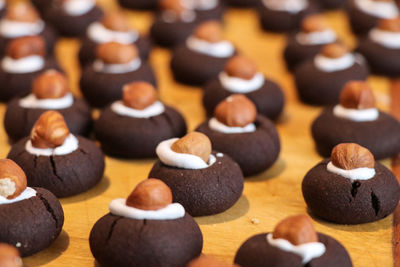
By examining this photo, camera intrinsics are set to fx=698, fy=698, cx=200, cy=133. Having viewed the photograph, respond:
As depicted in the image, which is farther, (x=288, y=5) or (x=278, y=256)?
(x=288, y=5)

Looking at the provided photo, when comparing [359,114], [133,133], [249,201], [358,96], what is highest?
[358,96]

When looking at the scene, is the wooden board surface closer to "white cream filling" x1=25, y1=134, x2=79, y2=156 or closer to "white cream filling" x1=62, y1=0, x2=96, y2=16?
"white cream filling" x1=25, y1=134, x2=79, y2=156

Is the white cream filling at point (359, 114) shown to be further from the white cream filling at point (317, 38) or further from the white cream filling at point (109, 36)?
the white cream filling at point (109, 36)

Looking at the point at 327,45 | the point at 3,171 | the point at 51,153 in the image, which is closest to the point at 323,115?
the point at 327,45

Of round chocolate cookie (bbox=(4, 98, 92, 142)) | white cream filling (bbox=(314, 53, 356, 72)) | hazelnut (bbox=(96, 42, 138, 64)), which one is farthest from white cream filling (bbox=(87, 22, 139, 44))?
white cream filling (bbox=(314, 53, 356, 72))

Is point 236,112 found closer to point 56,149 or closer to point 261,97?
point 261,97

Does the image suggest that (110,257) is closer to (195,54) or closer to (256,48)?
(195,54)

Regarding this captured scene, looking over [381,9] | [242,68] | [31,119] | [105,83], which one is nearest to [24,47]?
[105,83]
